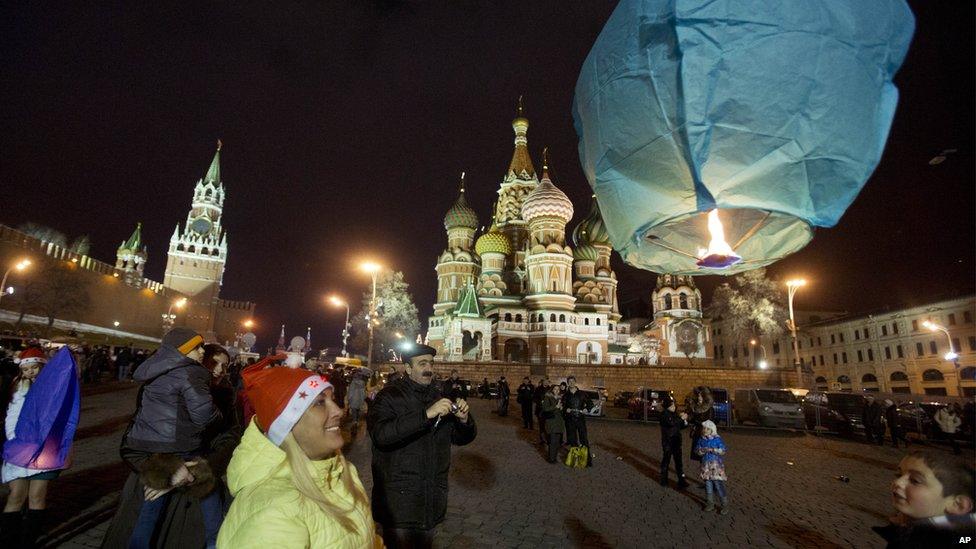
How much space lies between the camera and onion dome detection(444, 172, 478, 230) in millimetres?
60469

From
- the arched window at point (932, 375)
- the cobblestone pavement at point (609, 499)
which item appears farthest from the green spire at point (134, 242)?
the arched window at point (932, 375)

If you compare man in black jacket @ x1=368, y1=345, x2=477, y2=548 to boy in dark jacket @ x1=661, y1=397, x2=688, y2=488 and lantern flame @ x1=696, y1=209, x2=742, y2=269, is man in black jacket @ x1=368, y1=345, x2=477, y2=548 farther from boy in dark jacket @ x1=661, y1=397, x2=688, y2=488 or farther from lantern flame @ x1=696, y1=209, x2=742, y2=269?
boy in dark jacket @ x1=661, y1=397, x2=688, y2=488

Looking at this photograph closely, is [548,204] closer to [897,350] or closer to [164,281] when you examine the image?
[897,350]

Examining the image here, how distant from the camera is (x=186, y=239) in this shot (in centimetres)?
8738

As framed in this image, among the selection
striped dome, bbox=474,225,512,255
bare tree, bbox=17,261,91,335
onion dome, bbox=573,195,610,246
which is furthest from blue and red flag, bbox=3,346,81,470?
onion dome, bbox=573,195,610,246

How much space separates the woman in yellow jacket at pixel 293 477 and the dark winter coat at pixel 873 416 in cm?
2017

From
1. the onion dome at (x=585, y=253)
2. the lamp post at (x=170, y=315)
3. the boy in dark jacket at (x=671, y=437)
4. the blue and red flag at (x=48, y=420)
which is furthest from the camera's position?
the onion dome at (x=585, y=253)

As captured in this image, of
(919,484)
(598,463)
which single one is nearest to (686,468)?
(598,463)

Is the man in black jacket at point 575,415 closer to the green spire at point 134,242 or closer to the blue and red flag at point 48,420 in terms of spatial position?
the blue and red flag at point 48,420

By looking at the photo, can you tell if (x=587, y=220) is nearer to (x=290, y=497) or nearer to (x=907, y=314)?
(x=907, y=314)

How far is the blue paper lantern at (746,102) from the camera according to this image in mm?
2688

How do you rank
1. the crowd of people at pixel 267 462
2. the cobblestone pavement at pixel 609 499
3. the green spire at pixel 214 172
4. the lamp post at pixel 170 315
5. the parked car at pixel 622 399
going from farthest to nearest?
the green spire at pixel 214 172 < the lamp post at pixel 170 315 < the parked car at pixel 622 399 < the cobblestone pavement at pixel 609 499 < the crowd of people at pixel 267 462

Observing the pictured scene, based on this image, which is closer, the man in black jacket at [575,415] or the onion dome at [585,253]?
the man in black jacket at [575,415]

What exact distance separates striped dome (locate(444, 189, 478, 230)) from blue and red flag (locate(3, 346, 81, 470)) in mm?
56131
